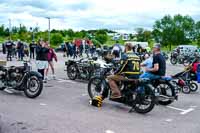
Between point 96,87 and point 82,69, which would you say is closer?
point 96,87

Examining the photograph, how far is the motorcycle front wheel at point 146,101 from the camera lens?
30.1ft

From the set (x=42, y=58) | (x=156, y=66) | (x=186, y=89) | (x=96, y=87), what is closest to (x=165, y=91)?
(x=156, y=66)

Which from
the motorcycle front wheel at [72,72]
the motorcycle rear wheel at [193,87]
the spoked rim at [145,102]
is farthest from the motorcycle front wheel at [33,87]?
the motorcycle rear wheel at [193,87]

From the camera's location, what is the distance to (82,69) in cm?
1573

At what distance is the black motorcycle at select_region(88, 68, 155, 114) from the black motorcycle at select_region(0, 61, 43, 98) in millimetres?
1789

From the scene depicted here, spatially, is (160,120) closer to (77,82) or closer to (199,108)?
(199,108)

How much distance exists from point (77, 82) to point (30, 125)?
7.81 m

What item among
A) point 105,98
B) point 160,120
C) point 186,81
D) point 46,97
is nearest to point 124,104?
point 105,98

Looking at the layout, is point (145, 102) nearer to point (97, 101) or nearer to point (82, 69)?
point (97, 101)

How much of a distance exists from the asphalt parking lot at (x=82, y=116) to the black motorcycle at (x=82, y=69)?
3.34 m

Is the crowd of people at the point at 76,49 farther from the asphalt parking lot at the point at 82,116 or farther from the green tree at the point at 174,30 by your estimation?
the green tree at the point at 174,30

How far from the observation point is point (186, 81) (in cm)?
1423

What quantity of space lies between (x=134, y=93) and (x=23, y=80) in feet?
11.7

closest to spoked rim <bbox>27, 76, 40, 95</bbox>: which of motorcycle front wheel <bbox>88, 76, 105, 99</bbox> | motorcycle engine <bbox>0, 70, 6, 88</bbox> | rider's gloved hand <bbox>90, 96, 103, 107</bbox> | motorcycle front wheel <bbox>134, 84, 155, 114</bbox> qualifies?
motorcycle engine <bbox>0, 70, 6, 88</bbox>
